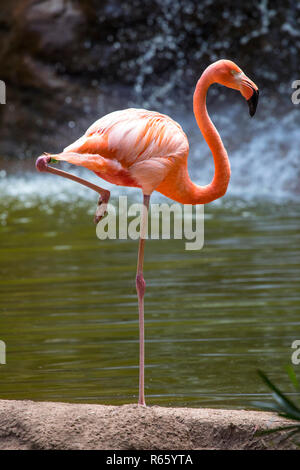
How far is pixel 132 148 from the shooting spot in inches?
152

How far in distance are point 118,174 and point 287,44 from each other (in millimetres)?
14695

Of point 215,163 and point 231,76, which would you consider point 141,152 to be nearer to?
point 215,163

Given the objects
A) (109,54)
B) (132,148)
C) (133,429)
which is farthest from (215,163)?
(109,54)

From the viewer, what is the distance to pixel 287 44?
17766 mm

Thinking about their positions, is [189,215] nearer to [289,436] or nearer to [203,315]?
[203,315]

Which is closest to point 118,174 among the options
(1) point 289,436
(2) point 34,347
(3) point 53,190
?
(1) point 289,436

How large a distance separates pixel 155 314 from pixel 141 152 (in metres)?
2.74

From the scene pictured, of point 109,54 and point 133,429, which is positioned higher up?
point 109,54

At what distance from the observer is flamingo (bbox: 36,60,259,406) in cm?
382

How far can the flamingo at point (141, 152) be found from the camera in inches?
150

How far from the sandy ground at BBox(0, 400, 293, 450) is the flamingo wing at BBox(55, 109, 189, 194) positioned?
1.10m

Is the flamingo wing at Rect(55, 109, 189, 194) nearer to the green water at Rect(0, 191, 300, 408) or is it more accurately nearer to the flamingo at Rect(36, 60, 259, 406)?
the flamingo at Rect(36, 60, 259, 406)

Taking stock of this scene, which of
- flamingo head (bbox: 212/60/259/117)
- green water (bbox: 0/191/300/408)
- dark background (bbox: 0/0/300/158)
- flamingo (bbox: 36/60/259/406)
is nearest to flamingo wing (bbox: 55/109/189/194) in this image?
flamingo (bbox: 36/60/259/406)

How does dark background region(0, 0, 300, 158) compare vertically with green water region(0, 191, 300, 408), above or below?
above
